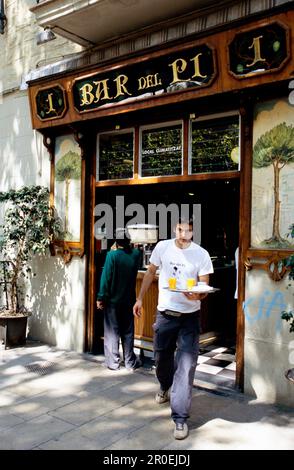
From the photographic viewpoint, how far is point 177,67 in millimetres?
5113

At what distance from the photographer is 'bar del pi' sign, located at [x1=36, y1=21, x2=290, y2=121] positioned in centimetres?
437

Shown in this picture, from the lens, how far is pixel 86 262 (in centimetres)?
657

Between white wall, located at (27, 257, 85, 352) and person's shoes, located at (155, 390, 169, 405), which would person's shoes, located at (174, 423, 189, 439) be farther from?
white wall, located at (27, 257, 85, 352)

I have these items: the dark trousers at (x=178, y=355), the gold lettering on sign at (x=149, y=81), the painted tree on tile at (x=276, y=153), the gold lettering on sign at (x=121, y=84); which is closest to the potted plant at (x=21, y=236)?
the gold lettering on sign at (x=121, y=84)

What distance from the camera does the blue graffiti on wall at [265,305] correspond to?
15.3 feet

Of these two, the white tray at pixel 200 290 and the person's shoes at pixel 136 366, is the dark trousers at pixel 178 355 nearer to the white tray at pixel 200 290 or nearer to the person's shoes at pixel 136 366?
the white tray at pixel 200 290

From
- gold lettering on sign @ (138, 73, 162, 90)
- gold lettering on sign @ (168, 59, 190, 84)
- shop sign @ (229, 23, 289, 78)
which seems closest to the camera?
shop sign @ (229, 23, 289, 78)

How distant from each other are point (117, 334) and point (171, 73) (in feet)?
11.2

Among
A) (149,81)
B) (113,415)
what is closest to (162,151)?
(149,81)

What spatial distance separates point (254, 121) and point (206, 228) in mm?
4658

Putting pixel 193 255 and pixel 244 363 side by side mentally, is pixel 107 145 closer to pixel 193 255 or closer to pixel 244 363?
pixel 193 255

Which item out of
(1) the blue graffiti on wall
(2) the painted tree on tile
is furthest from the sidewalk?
(2) the painted tree on tile

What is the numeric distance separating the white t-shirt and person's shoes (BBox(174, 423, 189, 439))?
1.01 metres
